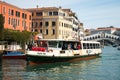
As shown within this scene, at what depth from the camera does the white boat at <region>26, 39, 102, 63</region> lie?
3225 cm

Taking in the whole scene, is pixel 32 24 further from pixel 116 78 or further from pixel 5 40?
pixel 116 78

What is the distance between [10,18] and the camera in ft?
182

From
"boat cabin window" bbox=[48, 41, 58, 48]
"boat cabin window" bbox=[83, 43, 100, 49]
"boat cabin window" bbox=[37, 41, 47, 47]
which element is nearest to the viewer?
"boat cabin window" bbox=[37, 41, 47, 47]

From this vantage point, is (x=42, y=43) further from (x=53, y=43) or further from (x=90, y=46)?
(x=90, y=46)

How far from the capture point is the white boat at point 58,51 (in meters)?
32.2

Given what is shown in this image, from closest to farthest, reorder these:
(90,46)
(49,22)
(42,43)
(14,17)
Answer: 1. (42,43)
2. (90,46)
3. (14,17)
4. (49,22)

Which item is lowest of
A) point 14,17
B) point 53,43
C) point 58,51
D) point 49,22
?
point 58,51

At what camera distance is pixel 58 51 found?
34.2 meters

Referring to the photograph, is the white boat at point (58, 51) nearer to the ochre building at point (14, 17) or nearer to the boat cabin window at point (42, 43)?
the boat cabin window at point (42, 43)

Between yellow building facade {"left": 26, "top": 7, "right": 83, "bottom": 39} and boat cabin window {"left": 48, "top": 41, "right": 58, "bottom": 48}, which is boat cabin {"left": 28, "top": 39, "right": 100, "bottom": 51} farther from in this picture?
yellow building facade {"left": 26, "top": 7, "right": 83, "bottom": 39}

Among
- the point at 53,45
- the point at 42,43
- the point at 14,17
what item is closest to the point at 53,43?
the point at 53,45

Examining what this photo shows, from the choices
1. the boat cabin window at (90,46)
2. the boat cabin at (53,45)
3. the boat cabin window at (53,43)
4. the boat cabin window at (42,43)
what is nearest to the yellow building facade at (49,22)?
the boat cabin window at (90,46)

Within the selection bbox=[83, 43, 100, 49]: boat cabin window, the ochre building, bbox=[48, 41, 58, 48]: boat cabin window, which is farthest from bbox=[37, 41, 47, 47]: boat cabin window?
the ochre building

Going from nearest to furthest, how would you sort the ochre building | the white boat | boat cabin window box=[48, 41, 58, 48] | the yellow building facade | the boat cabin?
the white boat
the boat cabin
boat cabin window box=[48, 41, 58, 48]
the ochre building
the yellow building facade
